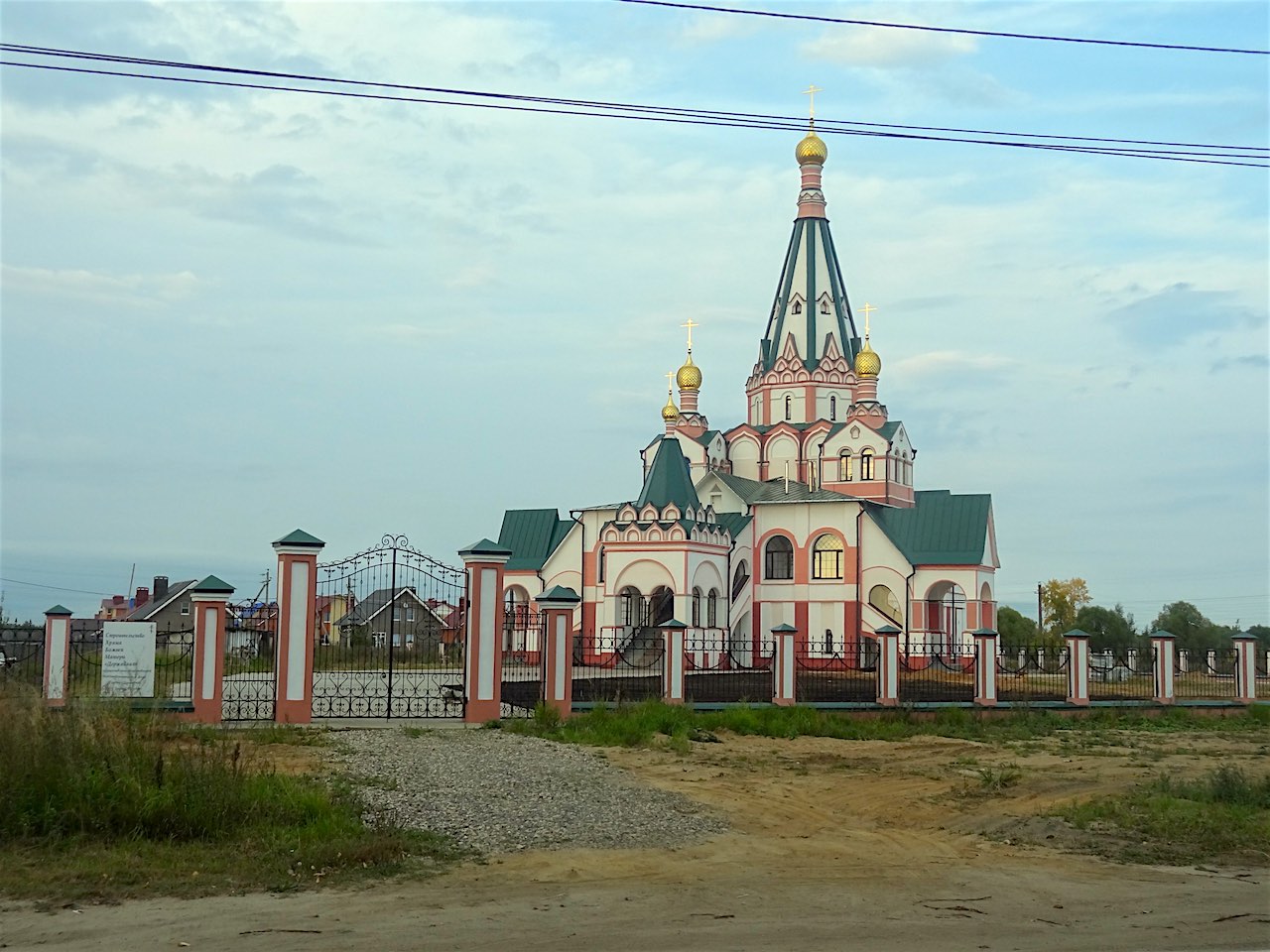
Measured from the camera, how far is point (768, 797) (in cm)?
1238

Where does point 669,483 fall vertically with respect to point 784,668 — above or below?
above

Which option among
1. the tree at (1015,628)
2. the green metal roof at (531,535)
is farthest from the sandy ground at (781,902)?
the tree at (1015,628)

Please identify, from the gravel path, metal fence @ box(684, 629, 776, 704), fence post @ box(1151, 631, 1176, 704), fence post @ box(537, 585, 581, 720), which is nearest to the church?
metal fence @ box(684, 629, 776, 704)

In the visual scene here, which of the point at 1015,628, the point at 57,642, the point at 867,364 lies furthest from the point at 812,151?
the point at 57,642

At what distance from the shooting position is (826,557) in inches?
1484

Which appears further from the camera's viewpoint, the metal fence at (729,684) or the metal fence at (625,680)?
the metal fence at (729,684)

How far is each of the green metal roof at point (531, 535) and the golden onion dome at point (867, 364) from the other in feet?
34.8

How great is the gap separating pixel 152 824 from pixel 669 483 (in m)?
26.7

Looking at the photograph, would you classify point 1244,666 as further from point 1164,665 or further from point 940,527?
point 940,527

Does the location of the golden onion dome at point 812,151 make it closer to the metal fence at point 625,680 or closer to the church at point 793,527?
the church at point 793,527

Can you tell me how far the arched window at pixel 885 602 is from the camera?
36969mm

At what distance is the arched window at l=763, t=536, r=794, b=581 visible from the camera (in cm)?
3819

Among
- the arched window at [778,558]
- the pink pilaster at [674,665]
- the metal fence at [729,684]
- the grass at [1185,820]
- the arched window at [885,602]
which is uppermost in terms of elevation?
the arched window at [778,558]

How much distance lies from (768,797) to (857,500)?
25351 millimetres
